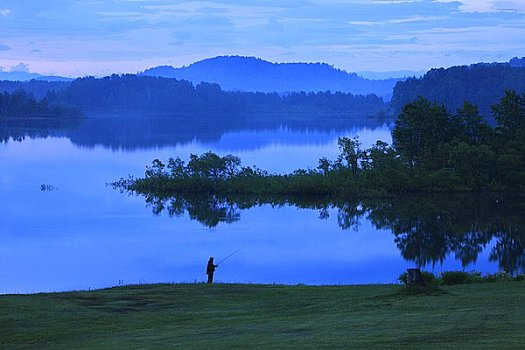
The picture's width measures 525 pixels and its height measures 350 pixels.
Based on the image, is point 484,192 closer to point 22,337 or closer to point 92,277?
point 92,277

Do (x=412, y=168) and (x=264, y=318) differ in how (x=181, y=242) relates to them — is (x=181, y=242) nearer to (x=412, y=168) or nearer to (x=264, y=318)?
(x=264, y=318)

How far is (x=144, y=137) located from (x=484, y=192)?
6870cm

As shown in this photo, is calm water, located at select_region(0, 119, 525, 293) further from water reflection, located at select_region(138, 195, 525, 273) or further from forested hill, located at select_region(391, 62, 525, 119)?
forested hill, located at select_region(391, 62, 525, 119)

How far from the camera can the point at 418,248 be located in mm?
37406

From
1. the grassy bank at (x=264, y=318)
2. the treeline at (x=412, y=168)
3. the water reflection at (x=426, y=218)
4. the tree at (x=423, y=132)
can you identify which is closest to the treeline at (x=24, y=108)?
the treeline at (x=412, y=168)

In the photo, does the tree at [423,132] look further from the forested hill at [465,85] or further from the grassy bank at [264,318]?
the forested hill at [465,85]

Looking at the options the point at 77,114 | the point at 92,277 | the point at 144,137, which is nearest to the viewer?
the point at 92,277

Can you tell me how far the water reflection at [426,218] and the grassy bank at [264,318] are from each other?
1611cm

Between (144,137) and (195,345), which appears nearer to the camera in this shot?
(195,345)

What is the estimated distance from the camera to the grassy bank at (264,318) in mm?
12180

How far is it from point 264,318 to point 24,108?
6738 inches

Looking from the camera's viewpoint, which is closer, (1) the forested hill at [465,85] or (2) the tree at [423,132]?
(2) the tree at [423,132]

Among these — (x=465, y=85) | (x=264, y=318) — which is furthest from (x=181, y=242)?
(x=465, y=85)

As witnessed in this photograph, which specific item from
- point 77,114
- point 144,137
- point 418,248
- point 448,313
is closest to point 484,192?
point 418,248
